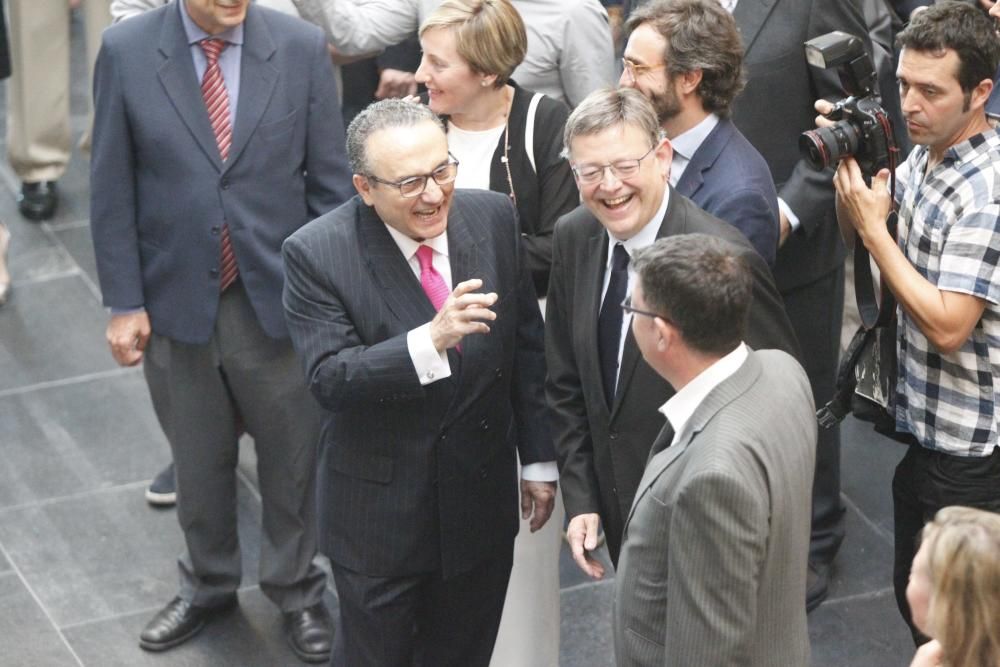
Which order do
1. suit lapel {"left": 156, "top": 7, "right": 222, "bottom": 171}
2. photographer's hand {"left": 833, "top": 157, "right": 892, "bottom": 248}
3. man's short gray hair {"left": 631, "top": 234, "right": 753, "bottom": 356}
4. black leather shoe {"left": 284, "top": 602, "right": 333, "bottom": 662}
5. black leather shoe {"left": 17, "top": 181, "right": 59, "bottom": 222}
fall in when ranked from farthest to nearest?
black leather shoe {"left": 17, "top": 181, "right": 59, "bottom": 222} → black leather shoe {"left": 284, "top": 602, "right": 333, "bottom": 662} → suit lapel {"left": 156, "top": 7, "right": 222, "bottom": 171} → photographer's hand {"left": 833, "top": 157, "right": 892, "bottom": 248} → man's short gray hair {"left": 631, "top": 234, "right": 753, "bottom": 356}

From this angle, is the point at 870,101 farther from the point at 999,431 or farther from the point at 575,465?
the point at 575,465

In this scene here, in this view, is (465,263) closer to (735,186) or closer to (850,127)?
(735,186)

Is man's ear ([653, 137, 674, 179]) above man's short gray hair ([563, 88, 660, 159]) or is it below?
below

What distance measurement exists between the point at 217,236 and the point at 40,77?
3370 millimetres

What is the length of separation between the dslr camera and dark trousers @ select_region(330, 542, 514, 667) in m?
1.27

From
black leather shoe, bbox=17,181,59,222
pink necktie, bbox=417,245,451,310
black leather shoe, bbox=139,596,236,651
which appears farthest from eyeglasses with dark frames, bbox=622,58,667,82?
black leather shoe, bbox=17,181,59,222

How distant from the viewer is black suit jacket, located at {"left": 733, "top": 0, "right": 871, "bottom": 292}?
4.46 m

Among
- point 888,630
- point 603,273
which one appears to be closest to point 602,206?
point 603,273

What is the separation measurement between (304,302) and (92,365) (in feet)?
10.0

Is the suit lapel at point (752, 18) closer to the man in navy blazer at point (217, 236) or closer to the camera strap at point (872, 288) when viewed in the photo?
the camera strap at point (872, 288)

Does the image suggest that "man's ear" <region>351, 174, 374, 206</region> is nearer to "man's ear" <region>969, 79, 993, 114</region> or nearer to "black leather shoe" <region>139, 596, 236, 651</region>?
"man's ear" <region>969, 79, 993, 114</region>

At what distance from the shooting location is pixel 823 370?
4.91 m

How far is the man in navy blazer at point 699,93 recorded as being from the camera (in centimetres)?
380

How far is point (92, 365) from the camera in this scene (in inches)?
250
